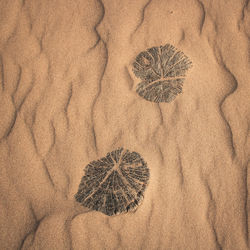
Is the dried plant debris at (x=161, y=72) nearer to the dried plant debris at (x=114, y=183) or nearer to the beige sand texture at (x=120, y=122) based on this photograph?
the beige sand texture at (x=120, y=122)

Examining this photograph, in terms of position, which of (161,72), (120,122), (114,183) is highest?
(161,72)

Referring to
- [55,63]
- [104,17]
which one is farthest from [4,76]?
[104,17]

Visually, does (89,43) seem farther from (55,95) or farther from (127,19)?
(55,95)

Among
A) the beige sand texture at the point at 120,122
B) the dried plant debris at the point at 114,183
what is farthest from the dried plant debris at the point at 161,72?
the dried plant debris at the point at 114,183

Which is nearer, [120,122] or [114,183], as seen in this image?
[114,183]

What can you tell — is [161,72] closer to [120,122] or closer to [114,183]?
[120,122]

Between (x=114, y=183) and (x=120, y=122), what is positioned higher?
(x=120, y=122)

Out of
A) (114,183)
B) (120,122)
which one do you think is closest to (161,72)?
(120,122)
